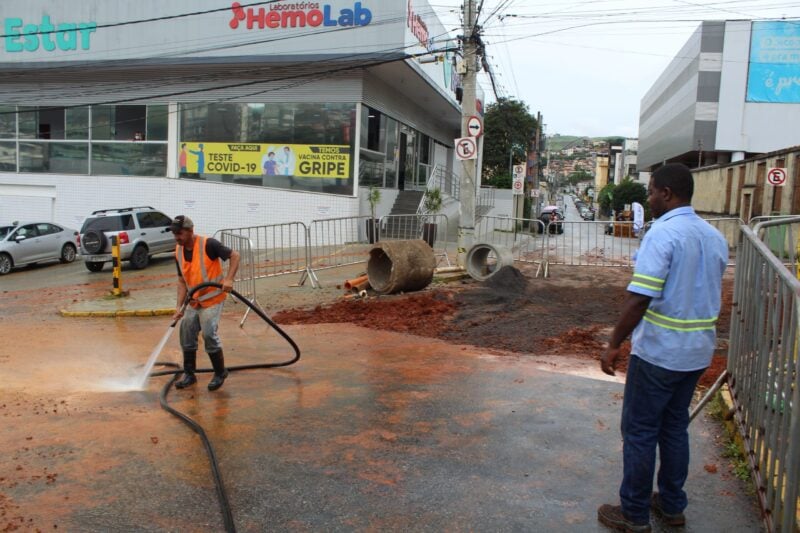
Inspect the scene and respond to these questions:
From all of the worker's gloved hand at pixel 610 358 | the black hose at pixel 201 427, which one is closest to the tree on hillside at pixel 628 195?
the black hose at pixel 201 427

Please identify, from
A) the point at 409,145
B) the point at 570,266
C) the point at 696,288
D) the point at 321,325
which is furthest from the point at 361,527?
the point at 409,145

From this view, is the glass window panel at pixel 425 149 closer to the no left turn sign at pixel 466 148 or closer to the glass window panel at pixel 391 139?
the glass window panel at pixel 391 139

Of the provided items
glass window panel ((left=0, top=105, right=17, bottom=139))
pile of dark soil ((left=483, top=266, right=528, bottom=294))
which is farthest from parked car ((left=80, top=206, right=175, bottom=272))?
pile of dark soil ((left=483, top=266, right=528, bottom=294))

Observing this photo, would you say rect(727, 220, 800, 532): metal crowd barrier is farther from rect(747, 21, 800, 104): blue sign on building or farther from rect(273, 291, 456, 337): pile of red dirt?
rect(747, 21, 800, 104): blue sign on building

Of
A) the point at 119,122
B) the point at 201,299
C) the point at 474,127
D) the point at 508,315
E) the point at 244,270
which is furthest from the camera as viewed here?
the point at 119,122

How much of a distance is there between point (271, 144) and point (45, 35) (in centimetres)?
1007

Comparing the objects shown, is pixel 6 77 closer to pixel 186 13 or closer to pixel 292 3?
pixel 186 13

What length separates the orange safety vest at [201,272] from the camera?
6375mm

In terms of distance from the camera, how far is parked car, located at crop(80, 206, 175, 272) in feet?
58.7

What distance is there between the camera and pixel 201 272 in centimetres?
638

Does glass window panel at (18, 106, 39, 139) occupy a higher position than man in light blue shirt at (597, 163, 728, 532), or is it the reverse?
glass window panel at (18, 106, 39, 139)

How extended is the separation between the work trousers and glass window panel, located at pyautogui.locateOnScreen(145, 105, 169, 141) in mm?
19558

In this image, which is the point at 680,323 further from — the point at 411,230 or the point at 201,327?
the point at 411,230

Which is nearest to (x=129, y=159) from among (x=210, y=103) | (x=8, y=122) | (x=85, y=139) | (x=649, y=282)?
(x=85, y=139)
